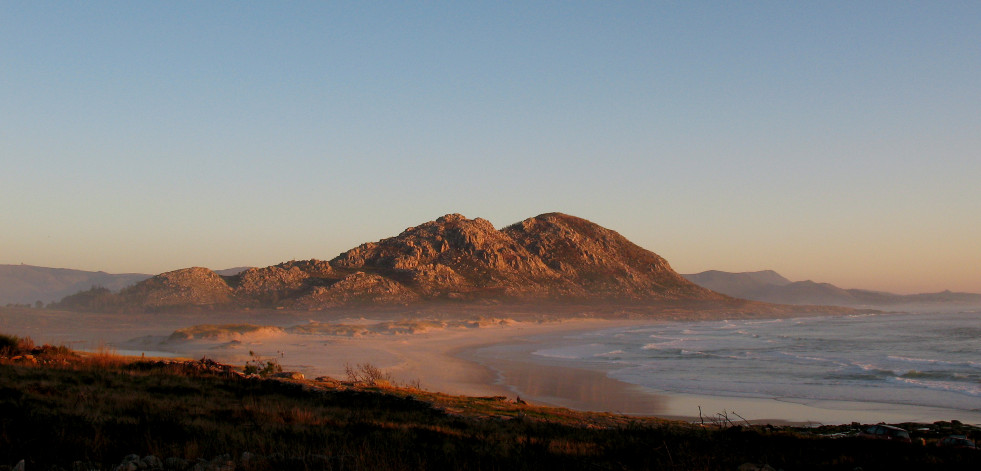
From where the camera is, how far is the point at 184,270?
382 ft

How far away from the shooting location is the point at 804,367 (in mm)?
38594

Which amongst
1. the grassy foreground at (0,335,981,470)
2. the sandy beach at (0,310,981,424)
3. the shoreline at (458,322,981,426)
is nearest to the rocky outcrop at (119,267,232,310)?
the sandy beach at (0,310,981,424)

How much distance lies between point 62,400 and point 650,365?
3396cm

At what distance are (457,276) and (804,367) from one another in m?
101

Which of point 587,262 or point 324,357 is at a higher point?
point 587,262

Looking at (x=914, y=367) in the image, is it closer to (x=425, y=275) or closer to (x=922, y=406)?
(x=922, y=406)

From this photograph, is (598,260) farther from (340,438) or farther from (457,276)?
(340,438)

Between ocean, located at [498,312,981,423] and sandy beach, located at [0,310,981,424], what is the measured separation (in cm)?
147

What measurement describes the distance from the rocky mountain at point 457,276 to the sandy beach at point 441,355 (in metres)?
19.7

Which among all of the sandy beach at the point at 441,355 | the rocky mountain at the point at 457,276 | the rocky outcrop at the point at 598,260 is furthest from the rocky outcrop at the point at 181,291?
the rocky outcrop at the point at 598,260

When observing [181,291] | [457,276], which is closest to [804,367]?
[181,291]

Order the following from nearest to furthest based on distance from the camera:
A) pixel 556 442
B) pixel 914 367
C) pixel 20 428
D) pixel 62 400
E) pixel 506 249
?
pixel 20 428 < pixel 556 442 < pixel 62 400 < pixel 914 367 < pixel 506 249

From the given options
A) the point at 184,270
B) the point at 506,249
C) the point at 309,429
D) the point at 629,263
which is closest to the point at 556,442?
the point at 309,429

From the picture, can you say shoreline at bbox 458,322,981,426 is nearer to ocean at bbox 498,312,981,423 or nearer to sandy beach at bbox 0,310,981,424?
sandy beach at bbox 0,310,981,424
